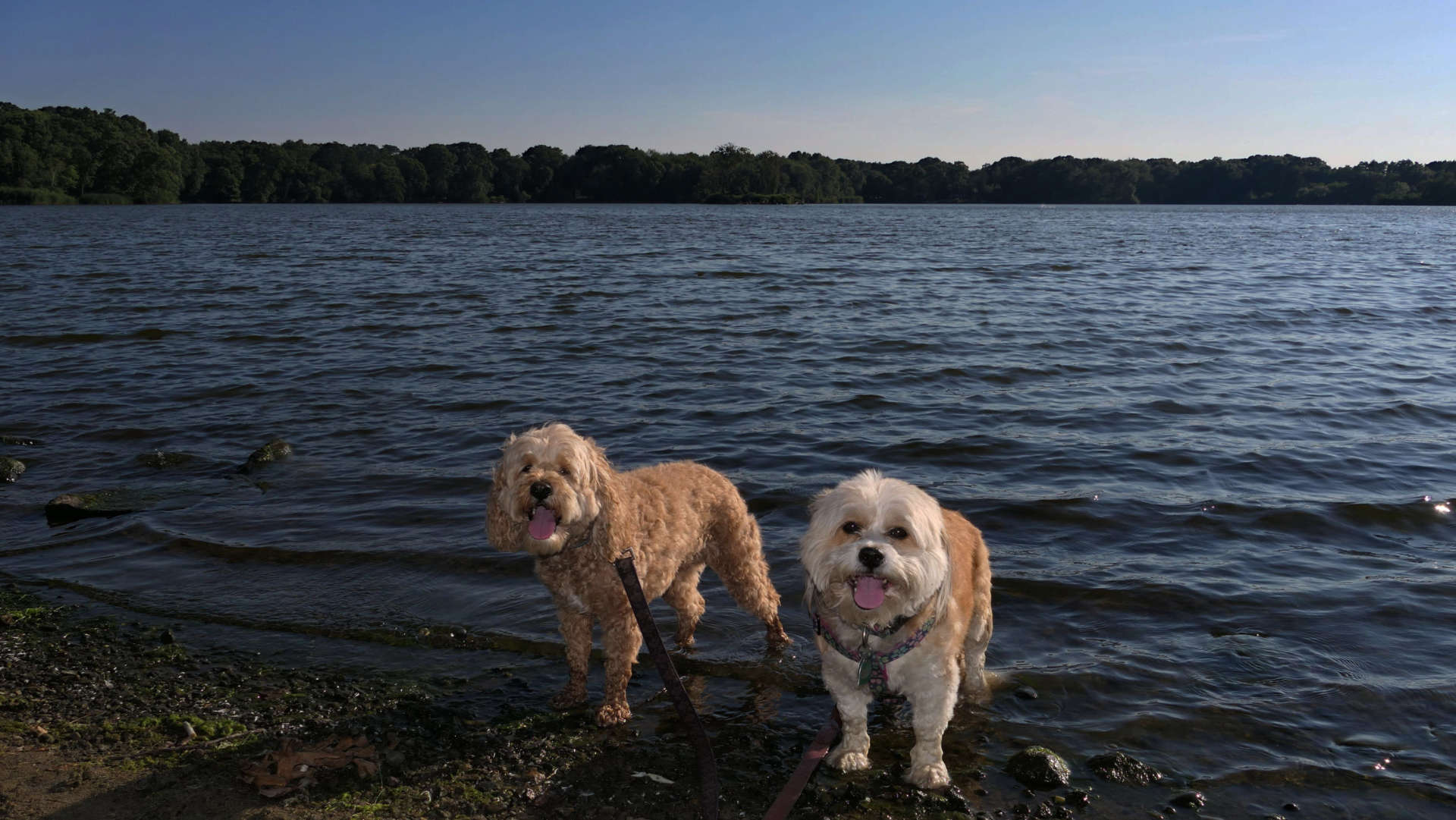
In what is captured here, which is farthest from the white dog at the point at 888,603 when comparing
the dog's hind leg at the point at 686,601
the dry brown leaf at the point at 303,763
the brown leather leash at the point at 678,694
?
the dry brown leaf at the point at 303,763

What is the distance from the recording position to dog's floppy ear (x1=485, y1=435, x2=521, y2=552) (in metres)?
5.85

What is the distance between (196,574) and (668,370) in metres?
10.4

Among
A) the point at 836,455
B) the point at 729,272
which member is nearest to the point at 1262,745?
the point at 836,455

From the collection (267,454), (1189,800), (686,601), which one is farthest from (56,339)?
(1189,800)

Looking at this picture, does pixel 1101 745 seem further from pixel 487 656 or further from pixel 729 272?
pixel 729 272

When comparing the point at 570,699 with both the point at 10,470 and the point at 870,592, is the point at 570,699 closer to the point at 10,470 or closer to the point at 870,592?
the point at 870,592

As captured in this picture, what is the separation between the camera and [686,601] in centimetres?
711

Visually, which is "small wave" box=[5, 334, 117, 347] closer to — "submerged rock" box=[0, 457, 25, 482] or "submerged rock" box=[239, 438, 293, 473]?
"submerged rock" box=[0, 457, 25, 482]

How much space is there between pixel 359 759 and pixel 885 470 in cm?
784

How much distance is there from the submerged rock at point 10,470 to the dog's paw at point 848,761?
10566 mm

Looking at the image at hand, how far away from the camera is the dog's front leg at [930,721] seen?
5.09m

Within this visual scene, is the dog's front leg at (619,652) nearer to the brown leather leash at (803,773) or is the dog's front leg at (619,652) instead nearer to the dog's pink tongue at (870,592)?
the brown leather leash at (803,773)

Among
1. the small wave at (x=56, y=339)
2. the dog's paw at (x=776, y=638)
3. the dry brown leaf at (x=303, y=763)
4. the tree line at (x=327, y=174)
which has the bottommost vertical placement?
the dog's paw at (x=776, y=638)

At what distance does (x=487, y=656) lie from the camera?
697 centimetres
